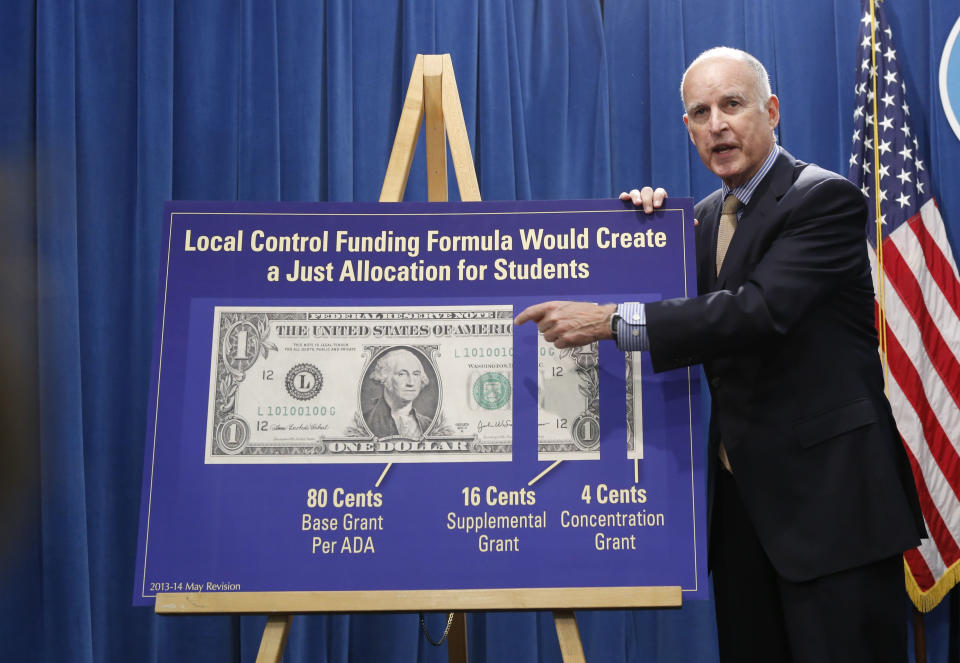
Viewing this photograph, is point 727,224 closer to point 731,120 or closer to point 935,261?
point 731,120

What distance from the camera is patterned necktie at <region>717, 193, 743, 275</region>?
2002 mm

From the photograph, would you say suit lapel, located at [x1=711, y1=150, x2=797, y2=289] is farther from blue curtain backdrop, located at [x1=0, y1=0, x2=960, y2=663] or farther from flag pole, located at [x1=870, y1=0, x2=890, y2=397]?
blue curtain backdrop, located at [x1=0, y1=0, x2=960, y2=663]

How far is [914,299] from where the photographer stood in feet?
10.0

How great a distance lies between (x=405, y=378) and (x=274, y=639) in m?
0.62

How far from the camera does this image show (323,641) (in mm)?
2959

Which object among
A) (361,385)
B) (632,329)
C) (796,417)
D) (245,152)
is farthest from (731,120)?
(245,152)

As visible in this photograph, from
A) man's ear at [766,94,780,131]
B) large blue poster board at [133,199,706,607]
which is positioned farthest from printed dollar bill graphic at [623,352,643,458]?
man's ear at [766,94,780,131]

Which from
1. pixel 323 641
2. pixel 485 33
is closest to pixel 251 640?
pixel 323 641

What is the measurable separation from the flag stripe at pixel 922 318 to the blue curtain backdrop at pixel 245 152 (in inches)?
15.0

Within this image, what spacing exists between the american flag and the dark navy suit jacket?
1.35 metres

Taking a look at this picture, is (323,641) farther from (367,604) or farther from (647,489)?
(647,489)

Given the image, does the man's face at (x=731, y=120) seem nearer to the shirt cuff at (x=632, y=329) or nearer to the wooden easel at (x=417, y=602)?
the shirt cuff at (x=632, y=329)

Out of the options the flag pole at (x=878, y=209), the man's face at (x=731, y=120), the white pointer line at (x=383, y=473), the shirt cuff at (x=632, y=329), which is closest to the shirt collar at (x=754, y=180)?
the man's face at (x=731, y=120)

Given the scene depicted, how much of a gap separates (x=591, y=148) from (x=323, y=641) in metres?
2.16
